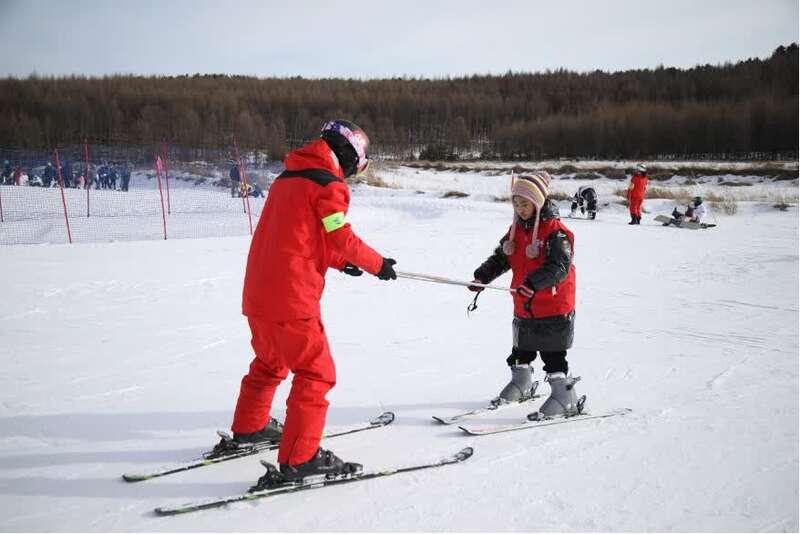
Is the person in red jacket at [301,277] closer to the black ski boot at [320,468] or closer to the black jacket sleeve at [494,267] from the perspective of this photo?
the black ski boot at [320,468]

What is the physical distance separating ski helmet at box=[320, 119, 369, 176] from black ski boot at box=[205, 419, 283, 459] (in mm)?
1538

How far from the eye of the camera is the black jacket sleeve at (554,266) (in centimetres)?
354

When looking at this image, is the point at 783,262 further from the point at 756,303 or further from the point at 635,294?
the point at 635,294

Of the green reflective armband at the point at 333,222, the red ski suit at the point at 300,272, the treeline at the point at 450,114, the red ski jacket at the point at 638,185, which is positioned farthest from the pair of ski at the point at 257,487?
the treeline at the point at 450,114

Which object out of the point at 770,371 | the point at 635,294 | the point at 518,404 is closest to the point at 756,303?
the point at 635,294

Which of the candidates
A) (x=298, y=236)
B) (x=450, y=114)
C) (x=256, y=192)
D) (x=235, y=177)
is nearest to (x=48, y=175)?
(x=235, y=177)

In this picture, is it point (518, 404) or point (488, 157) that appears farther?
point (488, 157)

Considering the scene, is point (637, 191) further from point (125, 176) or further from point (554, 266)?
point (125, 176)

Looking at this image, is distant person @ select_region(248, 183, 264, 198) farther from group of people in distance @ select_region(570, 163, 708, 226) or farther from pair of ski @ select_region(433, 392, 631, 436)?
pair of ski @ select_region(433, 392, 631, 436)

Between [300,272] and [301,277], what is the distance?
25mm

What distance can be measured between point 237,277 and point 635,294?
218 inches

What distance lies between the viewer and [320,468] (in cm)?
285

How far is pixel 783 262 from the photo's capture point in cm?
993

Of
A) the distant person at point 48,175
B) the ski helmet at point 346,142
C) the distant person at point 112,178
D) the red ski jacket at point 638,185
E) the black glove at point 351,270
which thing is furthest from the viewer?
the distant person at point 112,178
